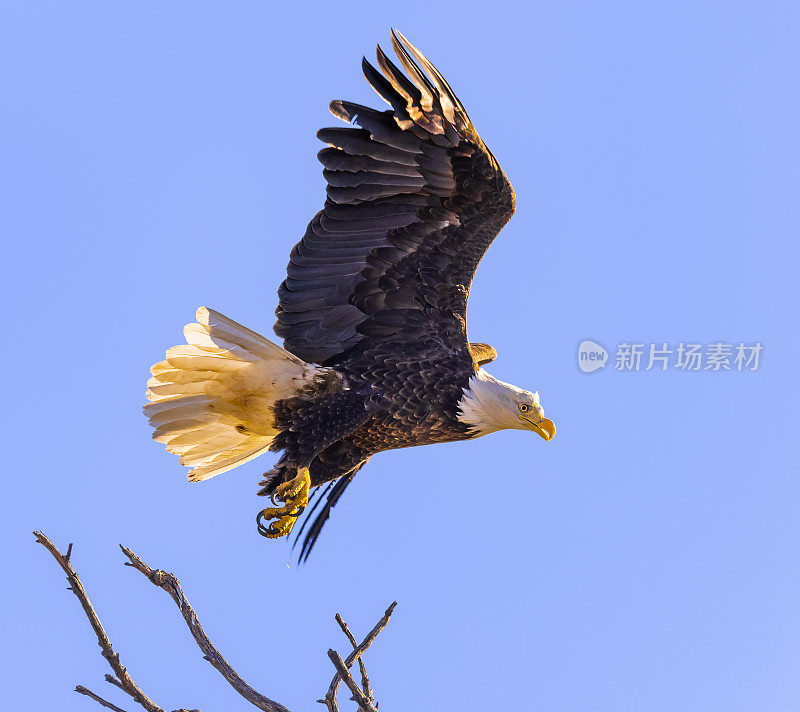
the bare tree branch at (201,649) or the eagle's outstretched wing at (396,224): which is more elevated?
the eagle's outstretched wing at (396,224)

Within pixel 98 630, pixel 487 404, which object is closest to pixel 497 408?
pixel 487 404

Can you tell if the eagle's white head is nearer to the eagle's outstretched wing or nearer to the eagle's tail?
the eagle's outstretched wing

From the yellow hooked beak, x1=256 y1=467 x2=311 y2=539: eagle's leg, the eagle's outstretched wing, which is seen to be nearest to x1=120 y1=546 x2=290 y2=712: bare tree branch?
x1=256 y1=467 x2=311 y2=539: eagle's leg

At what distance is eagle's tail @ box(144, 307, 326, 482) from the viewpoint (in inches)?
179

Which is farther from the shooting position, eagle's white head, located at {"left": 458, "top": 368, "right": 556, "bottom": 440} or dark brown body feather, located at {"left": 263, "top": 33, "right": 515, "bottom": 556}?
eagle's white head, located at {"left": 458, "top": 368, "right": 556, "bottom": 440}

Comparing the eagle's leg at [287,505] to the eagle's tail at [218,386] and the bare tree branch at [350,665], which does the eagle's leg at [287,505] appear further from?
the bare tree branch at [350,665]

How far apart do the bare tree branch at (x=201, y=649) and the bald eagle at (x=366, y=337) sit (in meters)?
0.93

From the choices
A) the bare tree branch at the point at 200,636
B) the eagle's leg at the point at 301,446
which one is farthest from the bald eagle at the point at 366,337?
the bare tree branch at the point at 200,636

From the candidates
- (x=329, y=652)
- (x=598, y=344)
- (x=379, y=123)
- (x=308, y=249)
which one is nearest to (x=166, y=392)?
(x=308, y=249)

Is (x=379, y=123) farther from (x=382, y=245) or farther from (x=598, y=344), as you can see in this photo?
(x=598, y=344)

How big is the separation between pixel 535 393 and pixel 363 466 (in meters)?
1.05

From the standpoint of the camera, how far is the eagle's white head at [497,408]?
4.73 m

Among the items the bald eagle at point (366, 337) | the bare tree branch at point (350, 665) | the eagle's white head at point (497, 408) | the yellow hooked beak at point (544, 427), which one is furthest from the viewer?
the yellow hooked beak at point (544, 427)

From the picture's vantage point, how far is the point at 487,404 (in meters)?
4.73
